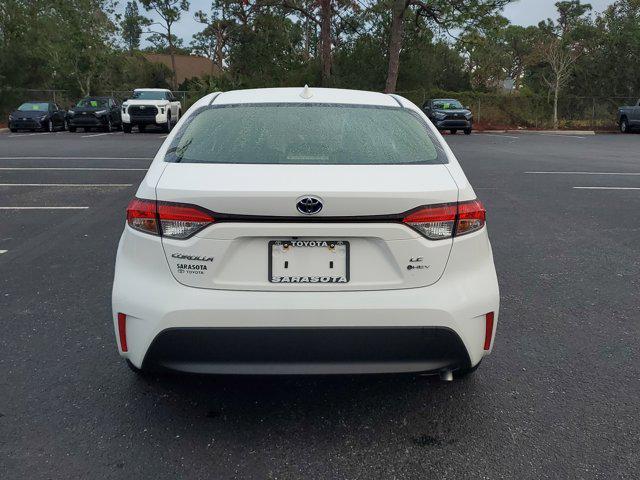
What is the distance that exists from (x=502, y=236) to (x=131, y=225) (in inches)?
201

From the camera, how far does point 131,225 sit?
2.89 meters

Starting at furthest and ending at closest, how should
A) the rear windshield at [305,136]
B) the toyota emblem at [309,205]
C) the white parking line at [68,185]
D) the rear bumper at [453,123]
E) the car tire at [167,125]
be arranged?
the rear bumper at [453,123]
the car tire at [167,125]
the white parking line at [68,185]
the rear windshield at [305,136]
the toyota emblem at [309,205]

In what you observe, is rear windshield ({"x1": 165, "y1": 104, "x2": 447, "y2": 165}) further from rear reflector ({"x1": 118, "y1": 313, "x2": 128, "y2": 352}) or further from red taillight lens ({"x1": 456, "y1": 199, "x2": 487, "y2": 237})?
rear reflector ({"x1": 118, "y1": 313, "x2": 128, "y2": 352})

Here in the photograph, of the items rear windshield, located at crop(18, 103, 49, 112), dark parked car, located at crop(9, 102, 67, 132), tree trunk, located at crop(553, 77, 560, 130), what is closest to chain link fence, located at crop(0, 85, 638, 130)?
tree trunk, located at crop(553, 77, 560, 130)

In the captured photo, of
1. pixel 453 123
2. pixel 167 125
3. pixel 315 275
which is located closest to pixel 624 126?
pixel 453 123

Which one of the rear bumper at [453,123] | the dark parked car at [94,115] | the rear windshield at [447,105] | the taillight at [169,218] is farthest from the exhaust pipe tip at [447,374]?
the dark parked car at [94,115]

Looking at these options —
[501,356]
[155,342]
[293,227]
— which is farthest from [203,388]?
[501,356]

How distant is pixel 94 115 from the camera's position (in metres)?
28.4

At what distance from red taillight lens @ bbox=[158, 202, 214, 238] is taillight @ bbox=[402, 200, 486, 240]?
87 centimetres

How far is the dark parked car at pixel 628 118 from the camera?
1209 inches

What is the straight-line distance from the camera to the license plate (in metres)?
2.69

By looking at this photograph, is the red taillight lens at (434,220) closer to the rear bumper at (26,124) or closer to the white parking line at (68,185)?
the white parking line at (68,185)

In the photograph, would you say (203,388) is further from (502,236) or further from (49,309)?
(502,236)

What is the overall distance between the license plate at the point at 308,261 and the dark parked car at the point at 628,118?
32350mm
